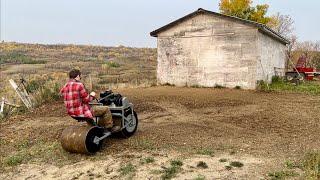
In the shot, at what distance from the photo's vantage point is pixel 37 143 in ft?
34.1

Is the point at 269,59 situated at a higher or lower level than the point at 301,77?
higher

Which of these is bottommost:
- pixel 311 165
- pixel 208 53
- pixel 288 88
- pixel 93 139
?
pixel 311 165

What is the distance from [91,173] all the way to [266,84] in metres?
13.1

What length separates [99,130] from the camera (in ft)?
29.3

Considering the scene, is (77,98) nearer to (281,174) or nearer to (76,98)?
(76,98)

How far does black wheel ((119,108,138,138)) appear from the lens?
966 cm

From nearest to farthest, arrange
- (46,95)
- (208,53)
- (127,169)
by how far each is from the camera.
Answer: (127,169) < (46,95) < (208,53)

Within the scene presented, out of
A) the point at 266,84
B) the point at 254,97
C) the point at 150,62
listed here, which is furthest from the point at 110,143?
the point at 150,62

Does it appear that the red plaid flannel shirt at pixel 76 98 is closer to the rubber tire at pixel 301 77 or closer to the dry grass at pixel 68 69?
A: the dry grass at pixel 68 69

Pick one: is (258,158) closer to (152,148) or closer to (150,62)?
(152,148)

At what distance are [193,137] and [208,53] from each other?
33.1ft

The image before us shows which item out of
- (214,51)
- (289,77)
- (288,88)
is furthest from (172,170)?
(289,77)

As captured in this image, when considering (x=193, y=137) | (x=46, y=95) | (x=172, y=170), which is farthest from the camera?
(x=46, y=95)

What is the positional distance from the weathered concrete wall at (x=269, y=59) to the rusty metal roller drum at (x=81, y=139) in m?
11.4
